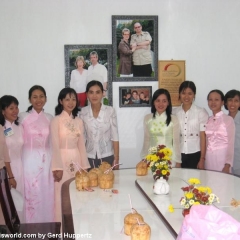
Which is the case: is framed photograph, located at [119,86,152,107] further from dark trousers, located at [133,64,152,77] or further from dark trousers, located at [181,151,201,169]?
dark trousers, located at [181,151,201,169]

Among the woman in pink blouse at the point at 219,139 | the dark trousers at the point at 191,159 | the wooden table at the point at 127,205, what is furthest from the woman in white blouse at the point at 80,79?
the wooden table at the point at 127,205

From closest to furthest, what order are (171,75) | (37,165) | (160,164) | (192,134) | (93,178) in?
(160,164)
(93,178)
(37,165)
(192,134)
(171,75)

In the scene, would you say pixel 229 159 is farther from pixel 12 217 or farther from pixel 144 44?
pixel 12 217

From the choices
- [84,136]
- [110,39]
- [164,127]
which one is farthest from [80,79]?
[164,127]

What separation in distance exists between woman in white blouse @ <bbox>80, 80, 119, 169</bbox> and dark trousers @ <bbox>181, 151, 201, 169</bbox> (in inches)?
27.2

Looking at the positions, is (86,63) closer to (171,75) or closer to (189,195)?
(171,75)

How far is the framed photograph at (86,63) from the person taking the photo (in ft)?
14.1

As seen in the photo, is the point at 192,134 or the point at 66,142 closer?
the point at 66,142

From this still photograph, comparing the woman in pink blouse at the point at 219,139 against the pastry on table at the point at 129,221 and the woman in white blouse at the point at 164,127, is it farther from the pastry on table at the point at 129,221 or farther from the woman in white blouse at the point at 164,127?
the pastry on table at the point at 129,221

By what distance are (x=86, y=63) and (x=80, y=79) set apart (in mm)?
187

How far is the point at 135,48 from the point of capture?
4340 millimetres

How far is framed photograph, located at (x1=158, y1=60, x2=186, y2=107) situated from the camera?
174 inches

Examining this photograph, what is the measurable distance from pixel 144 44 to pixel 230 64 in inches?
41.0

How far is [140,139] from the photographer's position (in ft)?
14.8
